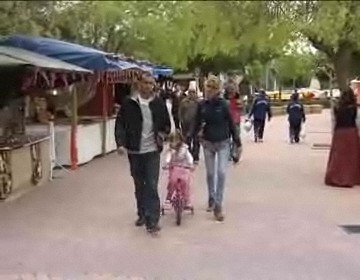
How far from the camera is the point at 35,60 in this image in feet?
44.5

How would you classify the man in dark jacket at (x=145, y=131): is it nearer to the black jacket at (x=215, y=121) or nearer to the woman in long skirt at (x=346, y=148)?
the black jacket at (x=215, y=121)

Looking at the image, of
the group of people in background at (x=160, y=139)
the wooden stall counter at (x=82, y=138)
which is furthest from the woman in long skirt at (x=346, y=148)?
the wooden stall counter at (x=82, y=138)

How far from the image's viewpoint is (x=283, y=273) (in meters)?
8.41

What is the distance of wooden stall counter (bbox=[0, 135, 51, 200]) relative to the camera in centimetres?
1298

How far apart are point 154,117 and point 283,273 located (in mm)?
2503

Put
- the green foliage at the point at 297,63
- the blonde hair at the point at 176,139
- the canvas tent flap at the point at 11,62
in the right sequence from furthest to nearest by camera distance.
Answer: the green foliage at the point at 297,63 → the canvas tent flap at the point at 11,62 → the blonde hair at the point at 176,139

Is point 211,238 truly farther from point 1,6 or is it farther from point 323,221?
point 1,6

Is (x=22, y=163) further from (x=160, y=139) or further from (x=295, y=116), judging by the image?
(x=295, y=116)

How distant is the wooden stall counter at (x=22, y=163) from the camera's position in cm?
1298

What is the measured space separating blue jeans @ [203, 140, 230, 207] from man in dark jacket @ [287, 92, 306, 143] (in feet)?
54.7

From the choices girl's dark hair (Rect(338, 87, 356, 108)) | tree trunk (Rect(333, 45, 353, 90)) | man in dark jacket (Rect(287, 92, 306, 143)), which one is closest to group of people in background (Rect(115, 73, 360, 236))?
tree trunk (Rect(333, 45, 353, 90))

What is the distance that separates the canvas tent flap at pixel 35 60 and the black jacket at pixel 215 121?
9.88 feet

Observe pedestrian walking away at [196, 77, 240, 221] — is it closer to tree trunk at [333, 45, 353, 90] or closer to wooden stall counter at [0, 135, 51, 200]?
wooden stall counter at [0, 135, 51, 200]

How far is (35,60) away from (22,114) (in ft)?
9.79
